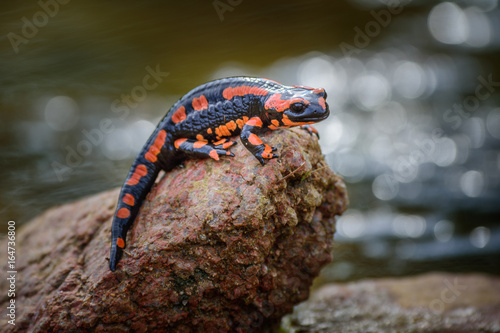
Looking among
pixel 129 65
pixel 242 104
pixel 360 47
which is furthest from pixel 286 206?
pixel 360 47

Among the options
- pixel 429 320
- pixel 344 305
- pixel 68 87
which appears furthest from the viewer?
pixel 68 87

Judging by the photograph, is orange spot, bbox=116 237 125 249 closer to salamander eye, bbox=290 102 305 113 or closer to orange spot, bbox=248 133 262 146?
orange spot, bbox=248 133 262 146

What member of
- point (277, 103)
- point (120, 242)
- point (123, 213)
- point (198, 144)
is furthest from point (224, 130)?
point (120, 242)

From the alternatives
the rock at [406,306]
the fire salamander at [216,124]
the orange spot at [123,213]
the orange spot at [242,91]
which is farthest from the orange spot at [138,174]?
the rock at [406,306]

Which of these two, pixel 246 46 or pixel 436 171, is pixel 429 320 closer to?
pixel 436 171

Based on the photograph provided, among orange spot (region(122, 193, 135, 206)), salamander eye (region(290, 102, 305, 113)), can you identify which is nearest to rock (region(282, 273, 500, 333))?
orange spot (region(122, 193, 135, 206))

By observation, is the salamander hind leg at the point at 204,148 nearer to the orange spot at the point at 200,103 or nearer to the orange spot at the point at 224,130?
the orange spot at the point at 224,130
